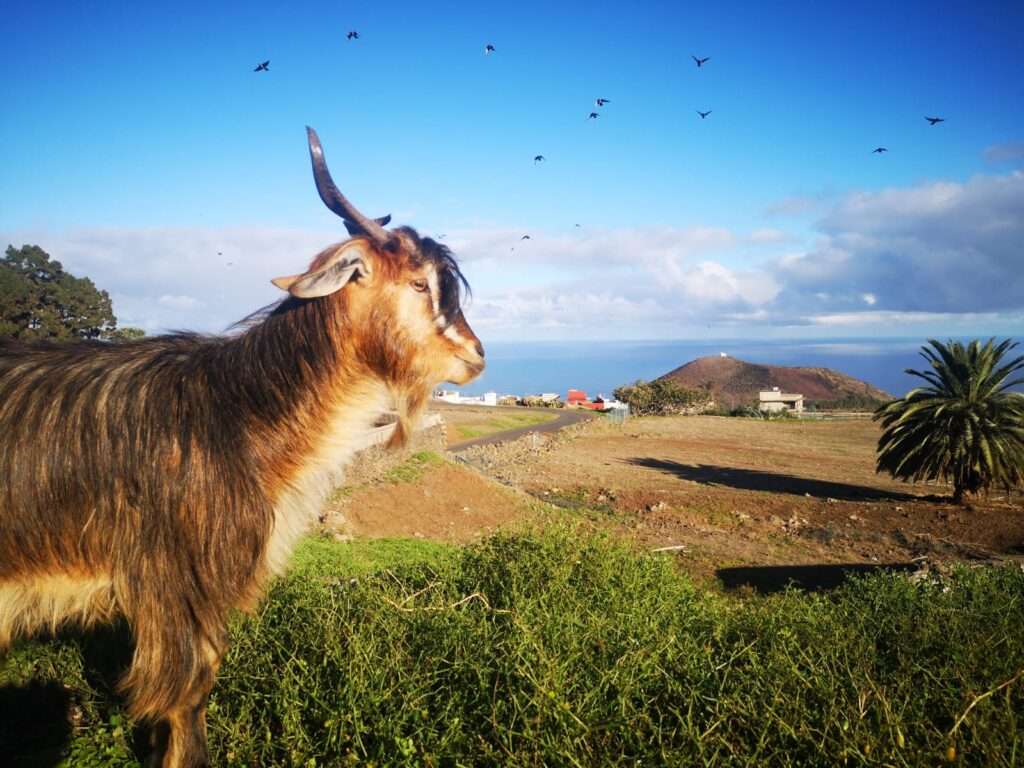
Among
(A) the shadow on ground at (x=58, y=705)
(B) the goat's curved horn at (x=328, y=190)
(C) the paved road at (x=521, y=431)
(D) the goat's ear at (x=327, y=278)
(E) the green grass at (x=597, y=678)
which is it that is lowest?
(C) the paved road at (x=521, y=431)

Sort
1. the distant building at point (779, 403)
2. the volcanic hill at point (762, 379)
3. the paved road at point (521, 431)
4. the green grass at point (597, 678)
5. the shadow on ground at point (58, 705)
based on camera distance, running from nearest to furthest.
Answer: the green grass at point (597, 678)
the shadow on ground at point (58, 705)
the paved road at point (521, 431)
the distant building at point (779, 403)
the volcanic hill at point (762, 379)

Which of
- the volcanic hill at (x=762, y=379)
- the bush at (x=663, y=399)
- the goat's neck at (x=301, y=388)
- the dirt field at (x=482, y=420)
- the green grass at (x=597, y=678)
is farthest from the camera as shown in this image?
the volcanic hill at (x=762, y=379)

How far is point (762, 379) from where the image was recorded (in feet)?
247

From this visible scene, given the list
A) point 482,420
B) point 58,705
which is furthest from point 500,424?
point 58,705

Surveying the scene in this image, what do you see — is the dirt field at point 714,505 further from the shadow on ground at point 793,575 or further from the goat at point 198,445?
the goat at point 198,445

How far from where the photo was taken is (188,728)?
9.28ft

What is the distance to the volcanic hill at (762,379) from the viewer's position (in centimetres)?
6950

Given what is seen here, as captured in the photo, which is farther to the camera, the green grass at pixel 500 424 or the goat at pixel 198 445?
the green grass at pixel 500 424

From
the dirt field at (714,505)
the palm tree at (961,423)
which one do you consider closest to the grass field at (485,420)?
the dirt field at (714,505)

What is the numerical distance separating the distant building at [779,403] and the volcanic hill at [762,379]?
10062 mm

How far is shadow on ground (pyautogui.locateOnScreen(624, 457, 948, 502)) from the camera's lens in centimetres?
1965

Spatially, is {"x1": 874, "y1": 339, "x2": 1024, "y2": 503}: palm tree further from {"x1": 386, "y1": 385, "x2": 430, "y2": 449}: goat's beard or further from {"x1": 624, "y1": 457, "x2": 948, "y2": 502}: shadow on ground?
{"x1": 386, "y1": 385, "x2": 430, "y2": 449}: goat's beard

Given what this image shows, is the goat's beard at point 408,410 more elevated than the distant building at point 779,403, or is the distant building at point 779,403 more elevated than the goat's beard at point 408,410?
the goat's beard at point 408,410

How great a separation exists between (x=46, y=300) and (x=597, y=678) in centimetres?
2213
